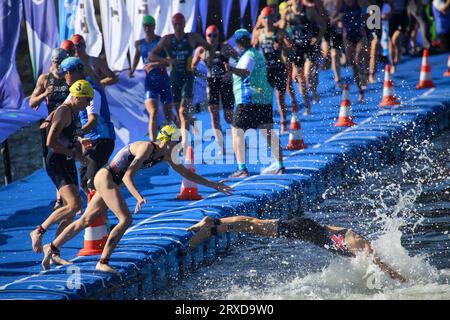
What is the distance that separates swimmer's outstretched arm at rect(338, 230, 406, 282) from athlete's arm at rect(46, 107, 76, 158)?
2842mm

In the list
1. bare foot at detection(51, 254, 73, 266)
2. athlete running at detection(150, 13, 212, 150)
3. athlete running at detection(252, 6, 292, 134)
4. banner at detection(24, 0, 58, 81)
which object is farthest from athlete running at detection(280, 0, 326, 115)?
bare foot at detection(51, 254, 73, 266)

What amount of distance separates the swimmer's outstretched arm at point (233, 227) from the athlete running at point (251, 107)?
3138 millimetres

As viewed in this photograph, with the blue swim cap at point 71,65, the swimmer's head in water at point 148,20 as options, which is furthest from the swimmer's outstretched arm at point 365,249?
the swimmer's head in water at point 148,20

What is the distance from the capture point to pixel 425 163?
53.3 feet

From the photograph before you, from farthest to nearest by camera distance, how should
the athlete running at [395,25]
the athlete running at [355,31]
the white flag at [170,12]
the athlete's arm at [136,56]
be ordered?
the athlete running at [395,25]
the athlete running at [355,31]
the white flag at [170,12]
the athlete's arm at [136,56]

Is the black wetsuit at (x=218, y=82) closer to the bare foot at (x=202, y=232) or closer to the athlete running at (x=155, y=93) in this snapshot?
the athlete running at (x=155, y=93)

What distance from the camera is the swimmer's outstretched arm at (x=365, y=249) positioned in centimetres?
1031

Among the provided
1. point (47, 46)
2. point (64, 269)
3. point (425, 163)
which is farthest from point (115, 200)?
point (425, 163)

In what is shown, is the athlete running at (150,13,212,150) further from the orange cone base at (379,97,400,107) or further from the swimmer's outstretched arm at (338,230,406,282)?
the swimmer's outstretched arm at (338,230,406,282)

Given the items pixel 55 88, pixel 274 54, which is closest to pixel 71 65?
pixel 55 88

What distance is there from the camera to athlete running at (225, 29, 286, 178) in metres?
14.0

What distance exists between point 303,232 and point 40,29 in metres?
6.18
